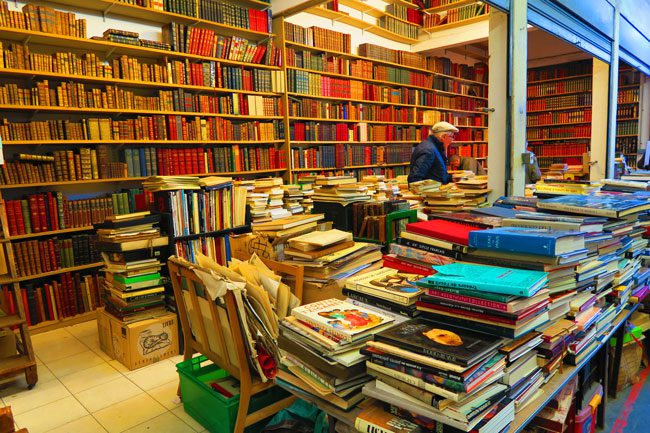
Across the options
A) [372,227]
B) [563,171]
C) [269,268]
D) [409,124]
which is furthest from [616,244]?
[409,124]

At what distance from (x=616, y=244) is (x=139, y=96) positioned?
163 inches

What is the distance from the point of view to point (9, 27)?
3.61m

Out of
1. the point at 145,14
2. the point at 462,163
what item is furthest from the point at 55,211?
the point at 462,163

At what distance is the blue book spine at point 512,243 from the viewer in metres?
1.42

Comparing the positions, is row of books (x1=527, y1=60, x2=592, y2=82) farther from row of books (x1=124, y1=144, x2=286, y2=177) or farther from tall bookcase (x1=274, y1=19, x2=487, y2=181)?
row of books (x1=124, y1=144, x2=286, y2=177)

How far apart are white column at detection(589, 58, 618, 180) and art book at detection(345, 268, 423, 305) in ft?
16.5

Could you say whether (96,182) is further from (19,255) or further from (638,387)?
(638,387)

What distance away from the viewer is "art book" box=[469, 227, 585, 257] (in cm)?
143

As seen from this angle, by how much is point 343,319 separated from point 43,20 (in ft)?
12.8

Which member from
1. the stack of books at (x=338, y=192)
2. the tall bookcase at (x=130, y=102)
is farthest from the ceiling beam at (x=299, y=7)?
the stack of books at (x=338, y=192)

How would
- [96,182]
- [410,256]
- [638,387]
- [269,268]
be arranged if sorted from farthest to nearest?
1. [96,182]
2. [638,387]
3. [269,268]
4. [410,256]

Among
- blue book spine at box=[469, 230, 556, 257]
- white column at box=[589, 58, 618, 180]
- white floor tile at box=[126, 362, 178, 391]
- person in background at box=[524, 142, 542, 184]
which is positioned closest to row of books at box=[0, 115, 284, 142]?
white floor tile at box=[126, 362, 178, 391]

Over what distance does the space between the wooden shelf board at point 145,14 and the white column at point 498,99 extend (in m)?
3.02

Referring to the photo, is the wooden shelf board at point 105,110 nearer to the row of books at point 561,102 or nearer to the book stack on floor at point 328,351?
the book stack on floor at point 328,351
